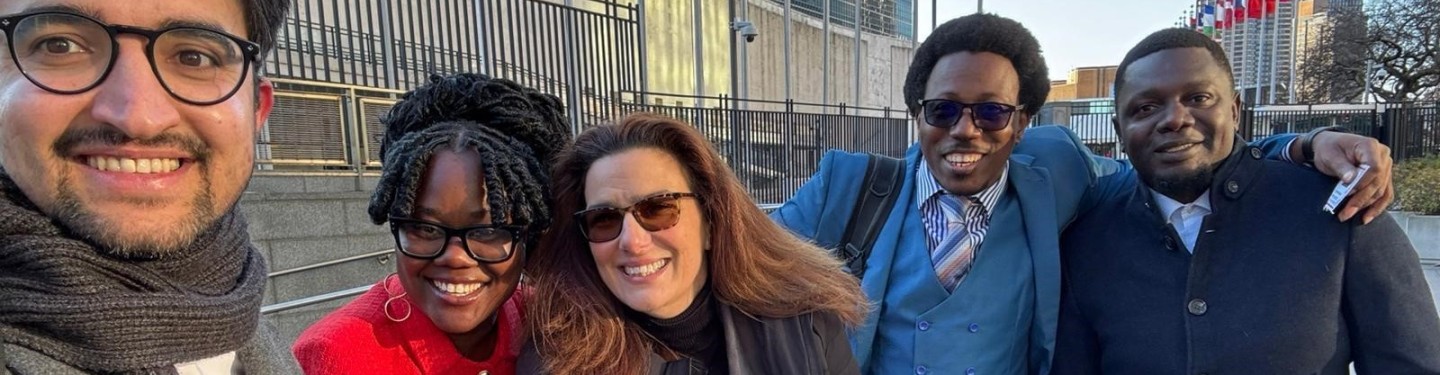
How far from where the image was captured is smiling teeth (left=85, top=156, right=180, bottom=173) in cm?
120

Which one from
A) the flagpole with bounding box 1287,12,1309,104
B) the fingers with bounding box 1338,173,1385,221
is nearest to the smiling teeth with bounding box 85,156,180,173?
the fingers with bounding box 1338,173,1385,221

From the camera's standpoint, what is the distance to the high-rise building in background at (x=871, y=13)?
2727 cm

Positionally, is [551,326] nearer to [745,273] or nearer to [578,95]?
[745,273]

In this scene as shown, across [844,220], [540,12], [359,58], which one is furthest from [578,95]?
[844,220]

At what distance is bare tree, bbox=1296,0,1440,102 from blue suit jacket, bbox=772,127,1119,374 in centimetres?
2359

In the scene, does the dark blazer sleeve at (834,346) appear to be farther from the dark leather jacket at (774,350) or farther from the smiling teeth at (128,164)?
the smiling teeth at (128,164)

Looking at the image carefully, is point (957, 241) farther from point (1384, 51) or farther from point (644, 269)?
point (1384, 51)

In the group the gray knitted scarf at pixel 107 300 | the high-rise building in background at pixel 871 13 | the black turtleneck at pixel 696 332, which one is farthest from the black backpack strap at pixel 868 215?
the high-rise building in background at pixel 871 13

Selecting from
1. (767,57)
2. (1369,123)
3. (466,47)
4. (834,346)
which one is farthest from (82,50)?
(767,57)

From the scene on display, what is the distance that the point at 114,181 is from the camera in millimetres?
1203

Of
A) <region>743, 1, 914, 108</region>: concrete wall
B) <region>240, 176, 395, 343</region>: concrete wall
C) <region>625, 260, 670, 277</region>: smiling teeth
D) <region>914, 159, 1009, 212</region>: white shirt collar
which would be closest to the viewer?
<region>625, 260, 670, 277</region>: smiling teeth

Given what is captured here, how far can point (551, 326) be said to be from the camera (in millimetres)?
1995

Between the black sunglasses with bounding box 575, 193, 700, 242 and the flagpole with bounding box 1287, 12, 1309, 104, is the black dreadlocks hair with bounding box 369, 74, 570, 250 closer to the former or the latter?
the black sunglasses with bounding box 575, 193, 700, 242

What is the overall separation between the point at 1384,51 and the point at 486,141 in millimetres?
27334
